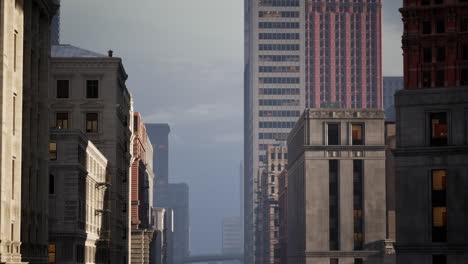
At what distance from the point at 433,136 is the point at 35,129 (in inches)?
2674

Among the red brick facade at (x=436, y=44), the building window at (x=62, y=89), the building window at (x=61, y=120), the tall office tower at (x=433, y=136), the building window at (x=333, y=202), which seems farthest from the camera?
the building window at (x=333, y=202)

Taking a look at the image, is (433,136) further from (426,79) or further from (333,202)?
(333,202)

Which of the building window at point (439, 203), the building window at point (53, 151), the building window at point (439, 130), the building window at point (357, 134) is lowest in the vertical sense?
the building window at point (439, 203)

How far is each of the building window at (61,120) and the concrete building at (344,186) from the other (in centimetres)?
6950

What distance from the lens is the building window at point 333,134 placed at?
188m

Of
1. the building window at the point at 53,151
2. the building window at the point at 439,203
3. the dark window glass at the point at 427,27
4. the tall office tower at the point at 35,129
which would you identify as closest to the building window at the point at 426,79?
the dark window glass at the point at 427,27

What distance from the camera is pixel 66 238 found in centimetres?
10375

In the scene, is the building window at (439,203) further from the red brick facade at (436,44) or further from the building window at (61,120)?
the building window at (61,120)

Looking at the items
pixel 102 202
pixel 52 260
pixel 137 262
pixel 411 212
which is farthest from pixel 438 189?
pixel 137 262

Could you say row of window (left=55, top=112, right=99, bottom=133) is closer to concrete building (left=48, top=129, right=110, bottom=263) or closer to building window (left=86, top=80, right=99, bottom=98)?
building window (left=86, top=80, right=99, bottom=98)

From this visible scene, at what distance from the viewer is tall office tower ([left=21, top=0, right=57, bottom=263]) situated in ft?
234

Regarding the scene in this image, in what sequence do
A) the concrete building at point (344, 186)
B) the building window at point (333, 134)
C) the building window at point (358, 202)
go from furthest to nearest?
the building window at point (333, 134)
the building window at point (358, 202)
the concrete building at point (344, 186)

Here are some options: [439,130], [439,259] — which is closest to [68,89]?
[439,130]

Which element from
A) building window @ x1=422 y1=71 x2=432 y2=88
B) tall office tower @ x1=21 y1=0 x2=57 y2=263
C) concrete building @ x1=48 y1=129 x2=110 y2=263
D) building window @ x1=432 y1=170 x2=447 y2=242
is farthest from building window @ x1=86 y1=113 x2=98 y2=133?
tall office tower @ x1=21 y1=0 x2=57 y2=263
